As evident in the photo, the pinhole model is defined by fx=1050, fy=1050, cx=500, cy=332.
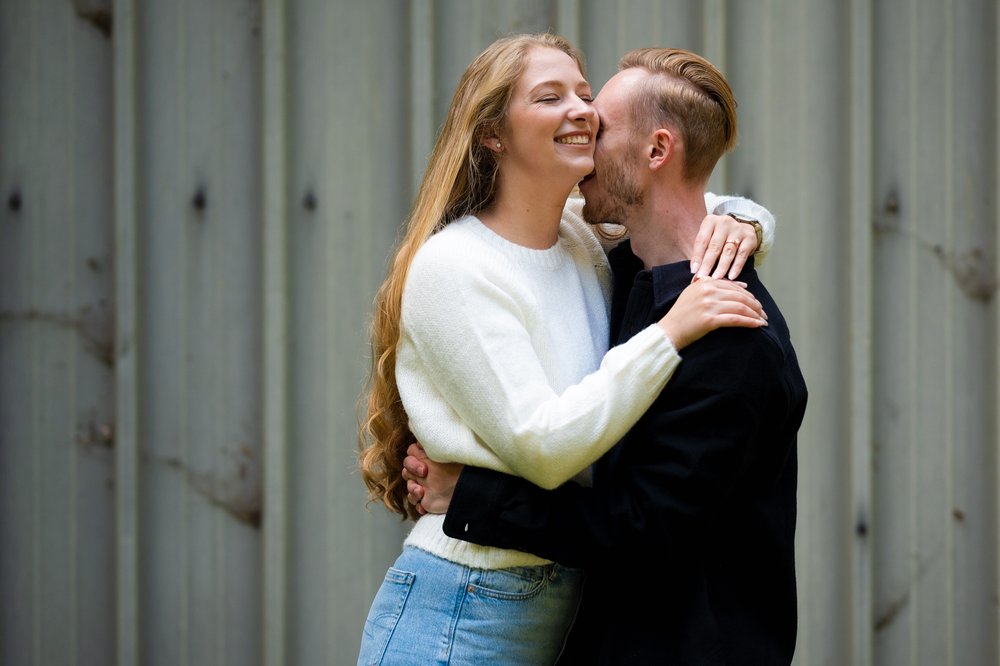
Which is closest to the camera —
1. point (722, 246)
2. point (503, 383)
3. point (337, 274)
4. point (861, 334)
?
point (503, 383)

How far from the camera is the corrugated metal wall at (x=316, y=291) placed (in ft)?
10.00

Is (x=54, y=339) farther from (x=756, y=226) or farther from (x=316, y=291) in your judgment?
(x=756, y=226)

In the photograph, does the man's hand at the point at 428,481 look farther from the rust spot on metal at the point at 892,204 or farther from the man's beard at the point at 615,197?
the rust spot on metal at the point at 892,204

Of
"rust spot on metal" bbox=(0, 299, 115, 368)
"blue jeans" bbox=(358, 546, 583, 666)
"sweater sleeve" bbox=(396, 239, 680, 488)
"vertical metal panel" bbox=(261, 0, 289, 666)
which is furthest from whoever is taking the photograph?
"rust spot on metal" bbox=(0, 299, 115, 368)

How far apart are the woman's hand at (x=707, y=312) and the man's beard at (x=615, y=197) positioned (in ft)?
1.06

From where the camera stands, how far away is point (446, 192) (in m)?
2.06

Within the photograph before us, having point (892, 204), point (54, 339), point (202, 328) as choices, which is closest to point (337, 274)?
point (202, 328)

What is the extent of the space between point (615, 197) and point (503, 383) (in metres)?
0.54

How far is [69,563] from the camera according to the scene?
3227mm

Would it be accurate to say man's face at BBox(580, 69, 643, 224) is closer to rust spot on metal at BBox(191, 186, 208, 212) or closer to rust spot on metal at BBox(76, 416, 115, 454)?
rust spot on metal at BBox(191, 186, 208, 212)

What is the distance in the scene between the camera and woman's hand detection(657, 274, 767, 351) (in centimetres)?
180

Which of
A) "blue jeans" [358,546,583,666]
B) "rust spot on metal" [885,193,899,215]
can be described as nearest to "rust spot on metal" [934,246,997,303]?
"rust spot on metal" [885,193,899,215]

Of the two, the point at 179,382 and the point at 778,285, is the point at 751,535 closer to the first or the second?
the point at 778,285

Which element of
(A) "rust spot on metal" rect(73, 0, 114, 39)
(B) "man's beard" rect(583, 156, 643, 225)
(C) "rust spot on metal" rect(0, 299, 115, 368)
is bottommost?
(C) "rust spot on metal" rect(0, 299, 115, 368)
